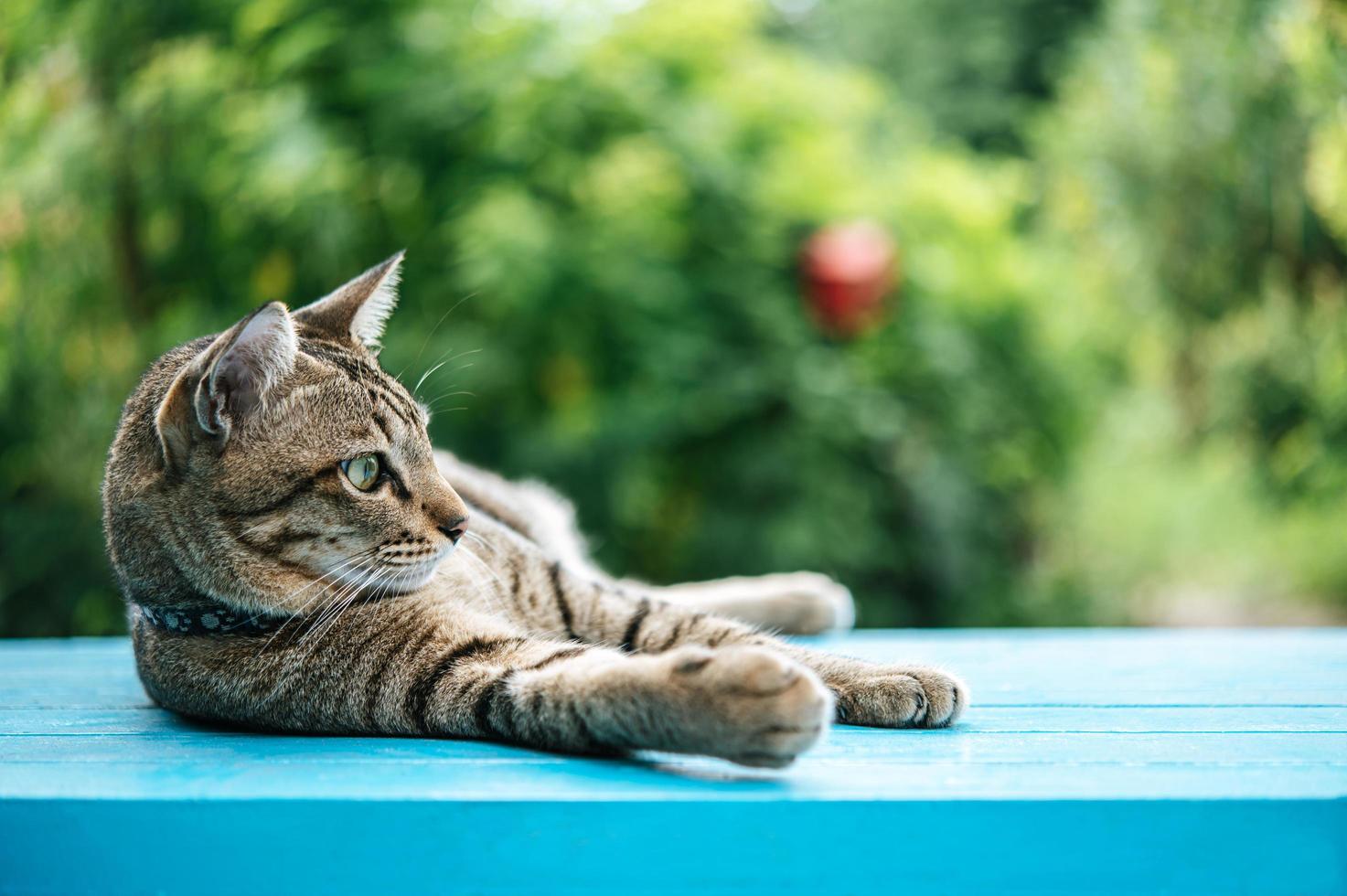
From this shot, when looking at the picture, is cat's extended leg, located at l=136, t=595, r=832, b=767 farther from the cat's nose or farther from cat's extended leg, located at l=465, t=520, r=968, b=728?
cat's extended leg, located at l=465, t=520, r=968, b=728

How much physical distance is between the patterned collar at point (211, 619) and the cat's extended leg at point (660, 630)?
0.99 ft

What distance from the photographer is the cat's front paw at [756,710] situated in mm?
910

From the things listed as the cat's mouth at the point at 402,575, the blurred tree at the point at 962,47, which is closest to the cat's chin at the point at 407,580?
the cat's mouth at the point at 402,575

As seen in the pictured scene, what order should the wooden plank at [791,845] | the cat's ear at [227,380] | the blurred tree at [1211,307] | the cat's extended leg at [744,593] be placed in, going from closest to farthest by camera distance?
the wooden plank at [791,845]
the cat's ear at [227,380]
the cat's extended leg at [744,593]
the blurred tree at [1211,307]

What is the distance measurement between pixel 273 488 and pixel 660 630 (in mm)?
516

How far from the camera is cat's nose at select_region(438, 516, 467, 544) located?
127 cm

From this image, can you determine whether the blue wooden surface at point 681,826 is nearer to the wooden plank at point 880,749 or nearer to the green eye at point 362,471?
the wooden plank at point 880,749

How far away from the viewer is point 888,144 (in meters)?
3.90

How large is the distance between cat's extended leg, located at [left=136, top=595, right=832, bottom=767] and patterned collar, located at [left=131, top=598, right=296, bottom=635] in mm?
13

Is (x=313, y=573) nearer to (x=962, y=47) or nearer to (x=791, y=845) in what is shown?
(x=791, y=845)

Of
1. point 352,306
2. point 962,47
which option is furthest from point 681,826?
point 962,47

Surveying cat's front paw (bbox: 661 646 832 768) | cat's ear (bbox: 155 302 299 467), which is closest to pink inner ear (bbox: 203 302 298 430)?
cat's ear (bbox: 155 302 299 467)

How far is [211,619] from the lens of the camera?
1.23 metres

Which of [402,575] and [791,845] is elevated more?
[402,575]
